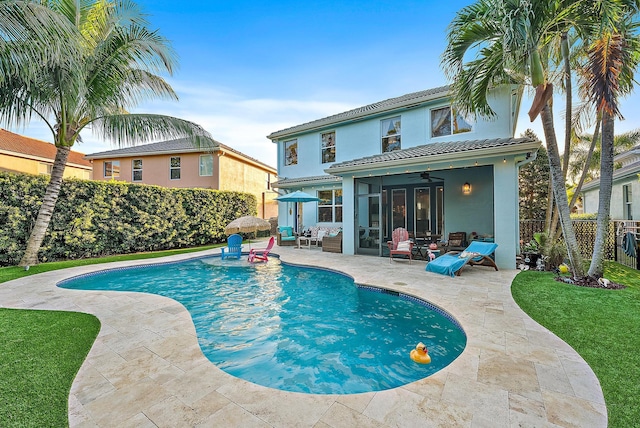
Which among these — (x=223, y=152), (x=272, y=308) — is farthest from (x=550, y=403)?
(x=223, y=152)

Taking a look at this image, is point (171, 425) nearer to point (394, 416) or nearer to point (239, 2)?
point (394, 416)

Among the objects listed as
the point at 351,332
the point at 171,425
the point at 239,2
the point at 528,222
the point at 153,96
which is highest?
the point at 239,2

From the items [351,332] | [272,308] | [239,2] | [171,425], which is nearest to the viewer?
[171,425]

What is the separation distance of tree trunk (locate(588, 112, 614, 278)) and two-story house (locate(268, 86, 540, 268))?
156 centimetres

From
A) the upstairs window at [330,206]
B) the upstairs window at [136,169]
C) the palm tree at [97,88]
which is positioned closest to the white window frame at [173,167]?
the upstairs window at [136,169]

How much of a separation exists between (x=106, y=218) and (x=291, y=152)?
10.7 meters

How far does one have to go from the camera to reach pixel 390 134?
14.5 m

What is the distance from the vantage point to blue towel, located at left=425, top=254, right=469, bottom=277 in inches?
336

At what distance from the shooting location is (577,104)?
10406mm

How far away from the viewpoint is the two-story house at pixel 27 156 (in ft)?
62.7

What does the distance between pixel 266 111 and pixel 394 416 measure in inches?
690

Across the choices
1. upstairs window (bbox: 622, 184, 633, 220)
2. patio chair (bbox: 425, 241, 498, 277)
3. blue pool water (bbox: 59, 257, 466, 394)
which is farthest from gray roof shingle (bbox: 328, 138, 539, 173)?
upstairs window (bbox: 622, 184, 633, 220)

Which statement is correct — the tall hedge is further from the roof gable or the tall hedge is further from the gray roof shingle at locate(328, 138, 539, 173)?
the roof gable

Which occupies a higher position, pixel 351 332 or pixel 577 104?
pixel 577 104
